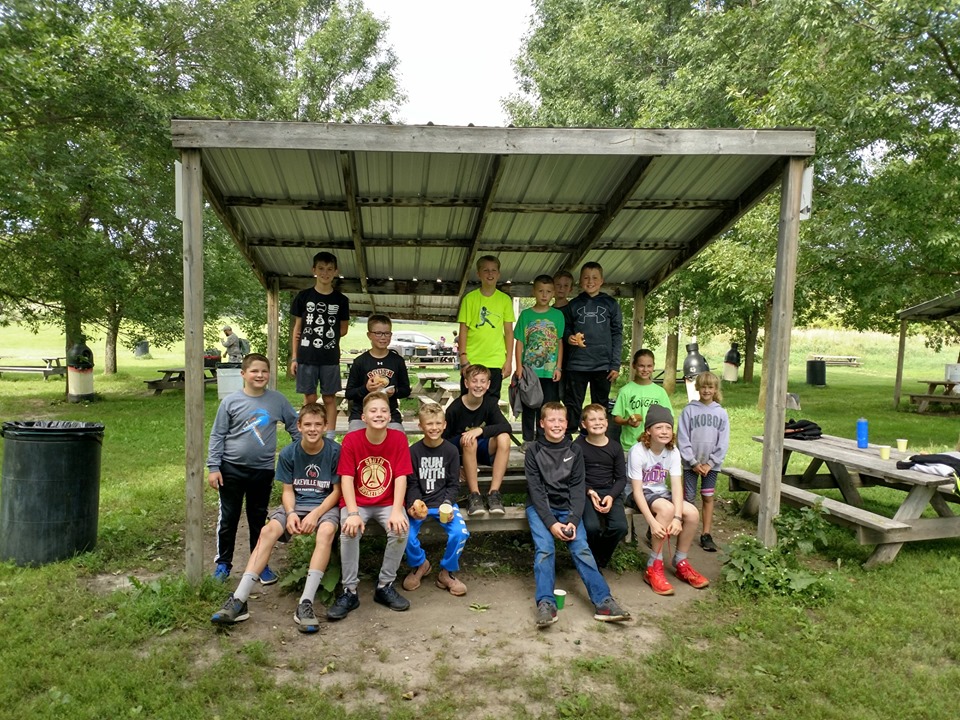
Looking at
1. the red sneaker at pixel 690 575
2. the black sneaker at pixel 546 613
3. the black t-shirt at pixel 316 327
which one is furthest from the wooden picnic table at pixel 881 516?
the black t-shirt at pixel 316 327

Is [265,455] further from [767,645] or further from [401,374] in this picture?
[767,645]

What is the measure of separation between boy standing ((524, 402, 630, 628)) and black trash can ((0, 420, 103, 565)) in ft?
11.9

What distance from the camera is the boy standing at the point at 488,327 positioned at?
6.17 meters

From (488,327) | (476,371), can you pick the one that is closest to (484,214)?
(488,327)

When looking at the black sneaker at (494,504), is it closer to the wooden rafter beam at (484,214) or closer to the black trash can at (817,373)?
the wooden rafter beam at (484,214)

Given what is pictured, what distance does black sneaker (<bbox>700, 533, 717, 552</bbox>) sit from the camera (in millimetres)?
6074

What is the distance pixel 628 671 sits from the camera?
3826mm

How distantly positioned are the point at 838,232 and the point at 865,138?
177 cm

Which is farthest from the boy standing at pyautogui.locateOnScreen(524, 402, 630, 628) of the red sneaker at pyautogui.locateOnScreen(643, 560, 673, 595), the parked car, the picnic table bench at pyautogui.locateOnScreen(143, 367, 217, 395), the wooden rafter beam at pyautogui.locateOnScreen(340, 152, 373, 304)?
the parked car

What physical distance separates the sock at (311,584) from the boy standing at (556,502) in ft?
5.00

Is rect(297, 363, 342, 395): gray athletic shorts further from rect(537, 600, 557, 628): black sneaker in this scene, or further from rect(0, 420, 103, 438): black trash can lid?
rect(537, 600, 557, 628): black sneaker

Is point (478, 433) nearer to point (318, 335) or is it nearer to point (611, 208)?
point (318, 335)

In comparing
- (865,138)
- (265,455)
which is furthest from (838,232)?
(265,455)

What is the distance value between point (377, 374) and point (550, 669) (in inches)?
120
